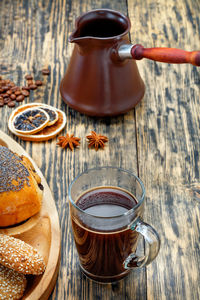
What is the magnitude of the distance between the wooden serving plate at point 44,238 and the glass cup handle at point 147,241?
0.59 feet

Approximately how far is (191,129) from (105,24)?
471 mm

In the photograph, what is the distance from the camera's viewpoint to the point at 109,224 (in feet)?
2.81

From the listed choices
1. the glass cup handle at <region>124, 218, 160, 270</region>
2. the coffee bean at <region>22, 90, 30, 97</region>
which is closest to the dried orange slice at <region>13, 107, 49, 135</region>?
the coffee bean at <region>22, 90, 30, 97</region>

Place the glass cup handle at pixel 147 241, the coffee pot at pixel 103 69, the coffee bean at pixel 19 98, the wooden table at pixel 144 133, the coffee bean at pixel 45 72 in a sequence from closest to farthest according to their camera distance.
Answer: the glass cup handle at pixel 147 241, the wooden table at pixel 144 133, the coffee pot at pixel 103 69, the coffee bean at pixel 19 98, the coffee bean at pixel 45 72

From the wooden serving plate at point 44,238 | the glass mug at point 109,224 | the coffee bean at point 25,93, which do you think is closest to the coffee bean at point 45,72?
the coffee bean at point 25,93

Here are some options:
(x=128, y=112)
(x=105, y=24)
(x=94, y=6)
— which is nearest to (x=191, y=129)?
(x=128, y=112)

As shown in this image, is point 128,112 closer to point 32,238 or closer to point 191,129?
point 191,129

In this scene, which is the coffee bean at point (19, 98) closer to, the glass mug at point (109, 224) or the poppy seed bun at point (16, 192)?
the poppy seed bun at point (16, 192)

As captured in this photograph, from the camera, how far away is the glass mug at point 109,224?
869 millimetres

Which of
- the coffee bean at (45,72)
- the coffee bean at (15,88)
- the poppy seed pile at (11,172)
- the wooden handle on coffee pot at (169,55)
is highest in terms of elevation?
the wooden handle on coffee pot at (169,55)

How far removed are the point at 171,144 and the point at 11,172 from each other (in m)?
0.57

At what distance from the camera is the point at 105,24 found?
1.41 meters

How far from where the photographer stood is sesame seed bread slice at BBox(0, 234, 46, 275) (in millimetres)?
887

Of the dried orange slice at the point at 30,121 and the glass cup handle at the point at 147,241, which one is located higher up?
the glass cup handle at the point at 147,241
